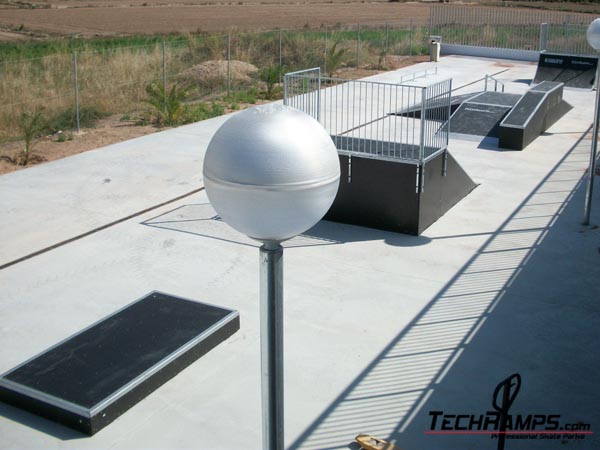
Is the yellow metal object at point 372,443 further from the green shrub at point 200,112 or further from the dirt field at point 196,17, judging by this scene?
the dirt field at point 196,17

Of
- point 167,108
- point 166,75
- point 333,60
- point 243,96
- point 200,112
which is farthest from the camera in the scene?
point 333,60

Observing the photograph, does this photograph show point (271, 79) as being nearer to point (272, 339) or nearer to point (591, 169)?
point (591, 169)

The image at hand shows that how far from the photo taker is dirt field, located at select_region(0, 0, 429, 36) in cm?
5012

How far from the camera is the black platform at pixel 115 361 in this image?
21.6ft

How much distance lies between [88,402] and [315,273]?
13.3 feet

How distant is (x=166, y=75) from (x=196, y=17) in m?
34.9

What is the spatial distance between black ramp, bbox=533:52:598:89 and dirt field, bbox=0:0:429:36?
2377 centimetres

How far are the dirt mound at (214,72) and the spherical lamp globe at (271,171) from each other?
2230 cm

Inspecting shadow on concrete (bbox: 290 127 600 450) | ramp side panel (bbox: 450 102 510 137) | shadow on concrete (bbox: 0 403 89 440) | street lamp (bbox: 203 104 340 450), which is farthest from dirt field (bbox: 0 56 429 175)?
street lamp (bbox: 203 104 340 450)

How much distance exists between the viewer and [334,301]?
911cm

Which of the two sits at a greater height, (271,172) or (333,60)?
(271,172)

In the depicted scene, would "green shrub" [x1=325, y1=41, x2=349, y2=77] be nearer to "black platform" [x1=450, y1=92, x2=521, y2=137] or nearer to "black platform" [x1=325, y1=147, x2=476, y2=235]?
"black platform" [x1=450, y1=92, x2=521, y2=137]

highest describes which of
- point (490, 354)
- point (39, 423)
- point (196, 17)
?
point (196, 17)

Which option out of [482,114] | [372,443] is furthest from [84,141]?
[372,443]
